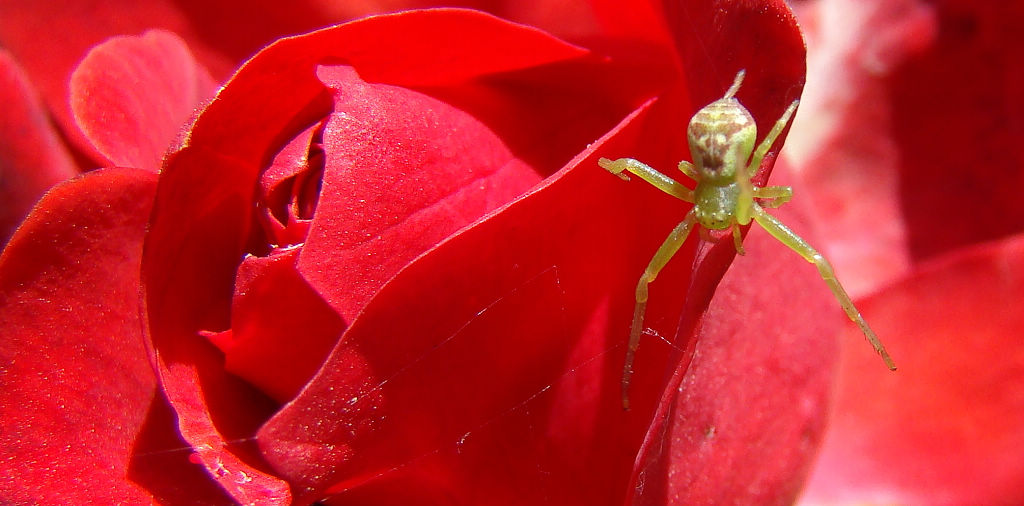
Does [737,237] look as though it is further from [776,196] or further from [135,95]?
[135,95]

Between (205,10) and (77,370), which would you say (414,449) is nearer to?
(77,370)

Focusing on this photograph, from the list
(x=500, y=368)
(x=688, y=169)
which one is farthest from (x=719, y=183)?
(x=500, y=368)

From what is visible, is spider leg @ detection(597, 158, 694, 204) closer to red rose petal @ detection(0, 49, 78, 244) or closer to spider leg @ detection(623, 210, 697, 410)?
spider leg @ detection(623, 210, 697, 410)

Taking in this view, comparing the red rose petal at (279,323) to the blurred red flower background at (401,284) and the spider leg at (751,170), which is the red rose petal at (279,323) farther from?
the spider leg at (751,170)

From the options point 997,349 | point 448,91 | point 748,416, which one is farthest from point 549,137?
point 997,349

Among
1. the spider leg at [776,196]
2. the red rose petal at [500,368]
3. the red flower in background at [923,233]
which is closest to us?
the red rose petal at [500,368]

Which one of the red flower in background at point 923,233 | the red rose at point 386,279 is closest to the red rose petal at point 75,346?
the red rose at point 386,279

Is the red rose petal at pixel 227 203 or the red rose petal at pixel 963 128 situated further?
the red rose petal at pixel 963 128
